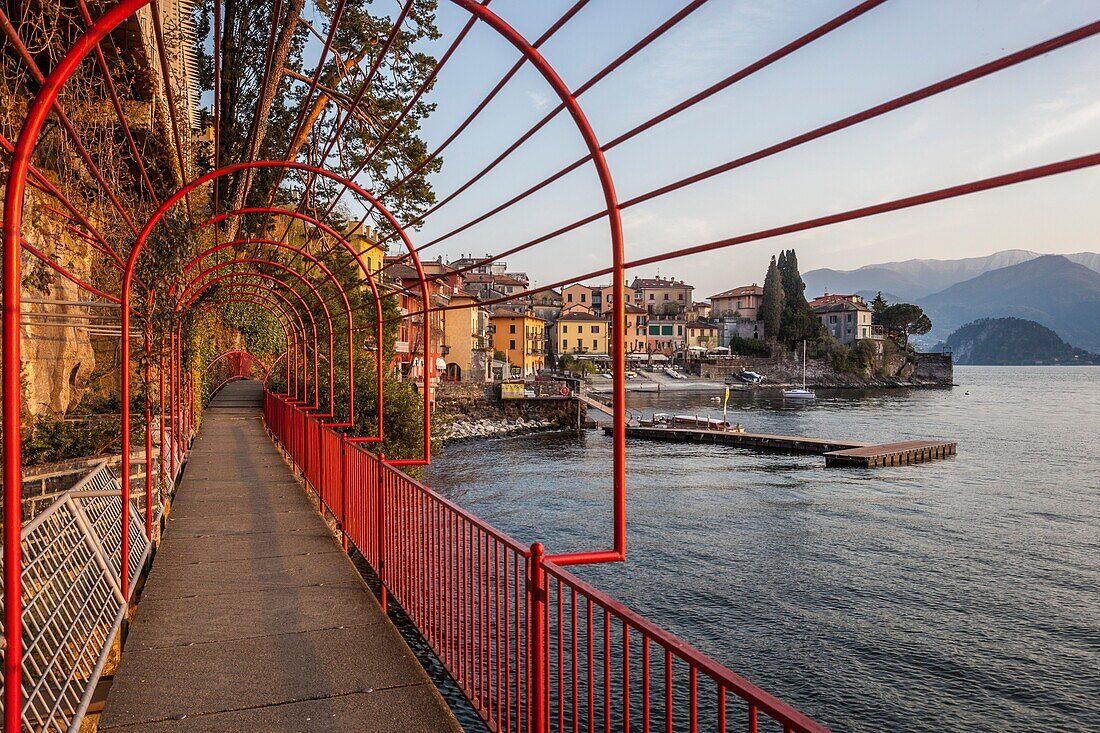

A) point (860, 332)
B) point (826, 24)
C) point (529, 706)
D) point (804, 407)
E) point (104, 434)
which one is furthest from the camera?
point (860, 332)

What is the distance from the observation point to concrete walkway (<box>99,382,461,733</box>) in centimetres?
374

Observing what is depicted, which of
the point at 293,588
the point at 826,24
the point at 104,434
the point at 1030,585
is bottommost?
the point at 1030,585

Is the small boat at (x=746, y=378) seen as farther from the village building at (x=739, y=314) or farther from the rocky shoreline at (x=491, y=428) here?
the rocky shoreline at (x=491, y=428)

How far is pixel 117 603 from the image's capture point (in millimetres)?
4719

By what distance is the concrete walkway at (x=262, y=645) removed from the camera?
3744 millimetres

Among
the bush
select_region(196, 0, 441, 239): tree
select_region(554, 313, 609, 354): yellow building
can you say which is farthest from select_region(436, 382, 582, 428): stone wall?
the bush

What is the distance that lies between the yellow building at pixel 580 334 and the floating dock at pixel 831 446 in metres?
45.5

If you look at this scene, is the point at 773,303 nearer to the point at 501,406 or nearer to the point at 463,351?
the point at 463,351

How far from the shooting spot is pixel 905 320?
373ft

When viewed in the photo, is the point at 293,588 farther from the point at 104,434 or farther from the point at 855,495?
the point at 855,495

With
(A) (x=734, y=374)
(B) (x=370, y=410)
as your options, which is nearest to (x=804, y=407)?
(A) (x=734, y=374)

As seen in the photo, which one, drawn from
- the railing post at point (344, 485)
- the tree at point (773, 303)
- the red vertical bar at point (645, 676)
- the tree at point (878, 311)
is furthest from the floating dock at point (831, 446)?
the tree at point (878, 311)

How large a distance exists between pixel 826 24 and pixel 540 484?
30334 mm

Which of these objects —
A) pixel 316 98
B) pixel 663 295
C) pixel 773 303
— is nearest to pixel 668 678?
pixel 316 98
